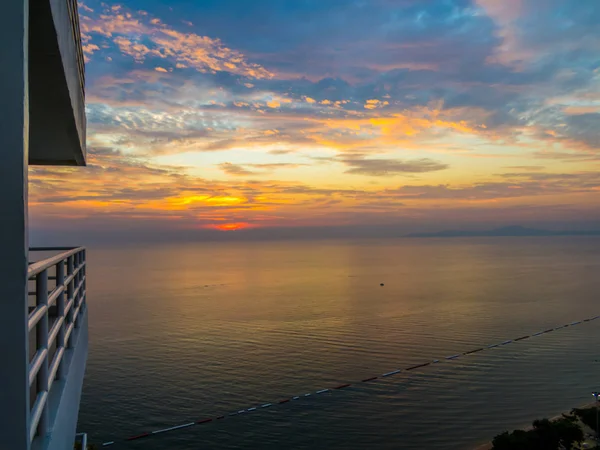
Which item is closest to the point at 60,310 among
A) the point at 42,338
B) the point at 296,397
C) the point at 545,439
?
the point at 42,338

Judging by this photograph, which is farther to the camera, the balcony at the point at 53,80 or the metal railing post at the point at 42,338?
the balcony at the point at 53,80

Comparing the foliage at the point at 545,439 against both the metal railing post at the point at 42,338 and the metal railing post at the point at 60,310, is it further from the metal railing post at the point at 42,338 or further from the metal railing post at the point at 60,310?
the metal railing post at the point at 42,338

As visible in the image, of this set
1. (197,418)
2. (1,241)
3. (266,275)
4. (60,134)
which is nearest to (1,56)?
(1,241)

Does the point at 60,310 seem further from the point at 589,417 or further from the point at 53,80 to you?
the point at 589,417

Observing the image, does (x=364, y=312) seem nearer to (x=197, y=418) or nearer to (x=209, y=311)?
(x=209, y=311)

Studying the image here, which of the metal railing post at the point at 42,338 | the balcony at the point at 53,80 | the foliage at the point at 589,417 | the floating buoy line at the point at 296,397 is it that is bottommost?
the floating buoy line at the point at 296,397

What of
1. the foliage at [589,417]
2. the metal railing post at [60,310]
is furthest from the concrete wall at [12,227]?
the foliage at [589,417]

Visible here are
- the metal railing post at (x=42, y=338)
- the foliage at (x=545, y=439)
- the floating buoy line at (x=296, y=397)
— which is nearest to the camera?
the metal railing post at (x=42, y=338)
